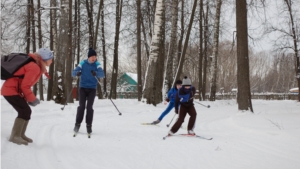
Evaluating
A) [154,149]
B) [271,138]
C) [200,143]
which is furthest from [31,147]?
[271,138]

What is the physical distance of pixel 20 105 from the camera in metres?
4.55

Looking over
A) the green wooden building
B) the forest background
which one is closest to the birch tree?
the forest background

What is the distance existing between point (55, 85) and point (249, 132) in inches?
404

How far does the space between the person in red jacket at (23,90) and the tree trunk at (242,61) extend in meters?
7.54

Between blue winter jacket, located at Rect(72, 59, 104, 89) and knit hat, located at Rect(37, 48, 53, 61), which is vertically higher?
knit hat, located at Rect(37, 48, 53, 61)

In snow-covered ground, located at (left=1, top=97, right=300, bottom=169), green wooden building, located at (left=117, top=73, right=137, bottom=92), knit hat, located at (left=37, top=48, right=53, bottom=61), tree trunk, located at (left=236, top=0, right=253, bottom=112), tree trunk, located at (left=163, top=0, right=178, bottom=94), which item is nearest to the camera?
snow-covered ground, located at (left=1, top=97, right=300, bottom=169)

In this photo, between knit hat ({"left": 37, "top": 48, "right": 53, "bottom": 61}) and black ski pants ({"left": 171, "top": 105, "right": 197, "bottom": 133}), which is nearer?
knit hat ({"left": 37, "top": 48, "right": 53, "bottom": 61})

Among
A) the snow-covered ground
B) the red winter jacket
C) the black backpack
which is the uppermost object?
the black backpack

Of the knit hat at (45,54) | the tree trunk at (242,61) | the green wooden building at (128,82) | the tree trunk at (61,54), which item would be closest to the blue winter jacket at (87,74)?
the knit hat at (45,54)

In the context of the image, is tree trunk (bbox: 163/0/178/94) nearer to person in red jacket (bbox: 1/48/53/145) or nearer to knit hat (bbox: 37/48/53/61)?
knit hat (bbox: 37/48/53/61)

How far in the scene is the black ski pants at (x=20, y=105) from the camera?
4.49 m

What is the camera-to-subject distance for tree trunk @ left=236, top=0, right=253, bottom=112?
34.1 feet

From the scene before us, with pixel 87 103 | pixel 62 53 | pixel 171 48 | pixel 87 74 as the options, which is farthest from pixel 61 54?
pixel 87 103

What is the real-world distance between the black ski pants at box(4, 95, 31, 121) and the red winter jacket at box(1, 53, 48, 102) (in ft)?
0.21
